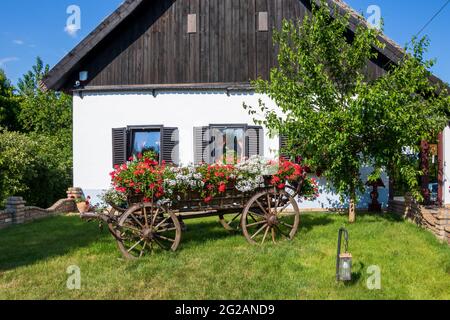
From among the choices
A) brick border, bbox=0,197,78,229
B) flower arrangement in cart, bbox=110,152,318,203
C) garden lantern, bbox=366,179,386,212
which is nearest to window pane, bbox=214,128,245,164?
garden lantern, bbox=366,179,386,212

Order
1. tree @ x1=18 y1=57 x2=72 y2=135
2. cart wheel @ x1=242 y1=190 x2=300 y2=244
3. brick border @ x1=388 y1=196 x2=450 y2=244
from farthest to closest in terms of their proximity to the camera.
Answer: tree @ x1=18 y1=57 x2=72 y2=135 → brick border @ x1=388 y1=196 x2=450 y2=244 → cart wheel @ x1=242 y1=190 x2=300 y2=244

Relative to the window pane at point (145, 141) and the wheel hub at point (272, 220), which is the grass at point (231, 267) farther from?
the window pane at point (145, 141)

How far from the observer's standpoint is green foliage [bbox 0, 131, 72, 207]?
37.2ft

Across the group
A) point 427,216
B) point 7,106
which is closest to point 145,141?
point 427,216

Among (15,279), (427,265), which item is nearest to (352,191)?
(427,265)

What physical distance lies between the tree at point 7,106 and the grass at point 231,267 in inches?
696

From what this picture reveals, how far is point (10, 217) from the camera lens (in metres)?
9.63

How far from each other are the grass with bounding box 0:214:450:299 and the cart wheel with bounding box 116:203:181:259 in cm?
24

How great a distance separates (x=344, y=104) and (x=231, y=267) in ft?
14.5

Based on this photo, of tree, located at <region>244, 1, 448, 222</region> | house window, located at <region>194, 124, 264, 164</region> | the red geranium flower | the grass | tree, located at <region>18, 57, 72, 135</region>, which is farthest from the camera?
tree, located at <region>18, 57, 72, 135</region>

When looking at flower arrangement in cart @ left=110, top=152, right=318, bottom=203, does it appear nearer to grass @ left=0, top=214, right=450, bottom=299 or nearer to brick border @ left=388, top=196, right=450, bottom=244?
grass @ left=0, top=214, right=450, bottom=299

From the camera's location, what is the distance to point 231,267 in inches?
216
